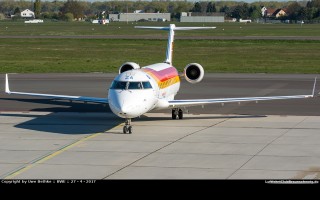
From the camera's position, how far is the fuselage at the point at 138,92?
24.8 meters

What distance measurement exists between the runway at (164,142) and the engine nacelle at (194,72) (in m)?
1.66

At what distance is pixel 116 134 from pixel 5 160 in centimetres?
609

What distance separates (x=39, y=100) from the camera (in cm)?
3797

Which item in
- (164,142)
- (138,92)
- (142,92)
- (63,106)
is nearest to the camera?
(164,142)

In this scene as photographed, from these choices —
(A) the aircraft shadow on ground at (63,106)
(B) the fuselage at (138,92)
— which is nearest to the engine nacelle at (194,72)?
(B) the fuselage at (138,92)

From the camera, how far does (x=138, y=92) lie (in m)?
A: 25.8

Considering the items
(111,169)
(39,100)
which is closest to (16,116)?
(39,100)

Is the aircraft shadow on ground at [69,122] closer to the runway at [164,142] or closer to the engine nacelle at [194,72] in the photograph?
the runway at [164,142]

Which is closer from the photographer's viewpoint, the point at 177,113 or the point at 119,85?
the point at 119,85

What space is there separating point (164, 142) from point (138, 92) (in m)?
2.64

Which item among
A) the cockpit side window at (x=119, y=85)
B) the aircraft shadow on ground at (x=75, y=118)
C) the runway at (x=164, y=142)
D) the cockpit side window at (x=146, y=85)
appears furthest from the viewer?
the aircraft shadow on ground at (x=75, y=118)

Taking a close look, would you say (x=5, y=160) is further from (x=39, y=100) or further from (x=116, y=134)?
(x=39, y=100)

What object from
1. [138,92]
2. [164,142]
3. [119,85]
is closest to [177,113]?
[138,92]

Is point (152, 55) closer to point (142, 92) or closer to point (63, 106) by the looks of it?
point (63, 106)
